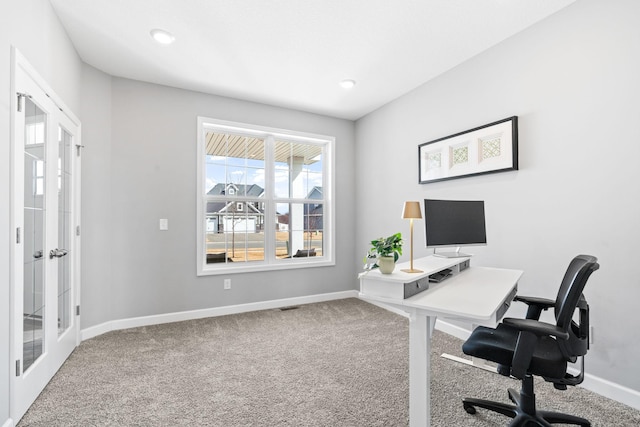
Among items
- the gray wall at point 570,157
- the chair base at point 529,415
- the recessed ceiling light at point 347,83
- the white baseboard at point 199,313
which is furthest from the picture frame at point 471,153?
the white baseboard at point 199,313

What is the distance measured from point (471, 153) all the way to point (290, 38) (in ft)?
6.29

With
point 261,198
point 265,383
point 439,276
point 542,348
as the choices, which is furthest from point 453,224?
point 261,198

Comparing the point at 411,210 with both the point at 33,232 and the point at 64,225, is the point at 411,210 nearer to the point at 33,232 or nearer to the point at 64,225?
the point at 33,232

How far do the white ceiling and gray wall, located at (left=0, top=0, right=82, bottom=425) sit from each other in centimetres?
28

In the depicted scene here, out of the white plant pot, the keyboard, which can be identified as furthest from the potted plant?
the keyboard

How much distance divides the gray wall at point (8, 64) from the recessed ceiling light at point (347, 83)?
8.14 ft

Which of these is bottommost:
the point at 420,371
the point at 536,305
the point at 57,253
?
the point at 420,371

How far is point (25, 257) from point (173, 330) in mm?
1654

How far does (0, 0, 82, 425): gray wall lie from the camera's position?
1.60 metres

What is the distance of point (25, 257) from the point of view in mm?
1875

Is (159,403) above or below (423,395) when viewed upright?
below

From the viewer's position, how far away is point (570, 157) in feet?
7.25

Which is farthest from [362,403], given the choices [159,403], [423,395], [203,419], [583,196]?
[583,196]

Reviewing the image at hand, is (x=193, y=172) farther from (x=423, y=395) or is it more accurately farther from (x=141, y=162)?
(x=423, y=395)
